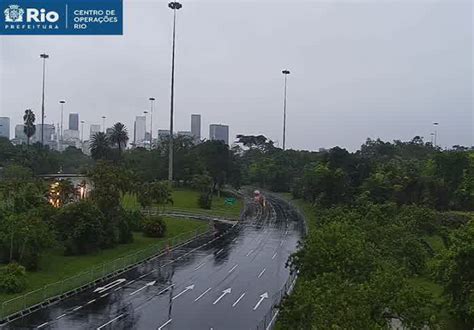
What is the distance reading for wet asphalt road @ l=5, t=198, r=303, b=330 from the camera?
28328 millimetres

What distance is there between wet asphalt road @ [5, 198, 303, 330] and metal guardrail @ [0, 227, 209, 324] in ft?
1.98

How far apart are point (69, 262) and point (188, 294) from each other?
11.0 meters

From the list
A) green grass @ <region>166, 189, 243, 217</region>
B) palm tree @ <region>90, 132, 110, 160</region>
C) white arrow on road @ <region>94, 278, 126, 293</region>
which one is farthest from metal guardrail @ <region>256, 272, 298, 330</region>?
palm tree @ <region>90, 132, 110, 160</region>

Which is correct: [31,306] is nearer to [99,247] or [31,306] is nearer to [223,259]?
[99,247]

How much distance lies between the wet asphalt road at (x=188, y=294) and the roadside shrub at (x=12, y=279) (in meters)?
3.09

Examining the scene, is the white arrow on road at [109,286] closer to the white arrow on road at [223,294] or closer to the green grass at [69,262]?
the green grass at [69,262]

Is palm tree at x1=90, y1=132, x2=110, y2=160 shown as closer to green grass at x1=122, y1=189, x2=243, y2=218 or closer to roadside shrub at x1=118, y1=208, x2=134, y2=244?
green grass at x1=122, y1=189, x2=243, y2=218

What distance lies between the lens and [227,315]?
1182 inches

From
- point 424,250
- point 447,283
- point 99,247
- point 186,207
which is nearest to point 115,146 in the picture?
point 186,207

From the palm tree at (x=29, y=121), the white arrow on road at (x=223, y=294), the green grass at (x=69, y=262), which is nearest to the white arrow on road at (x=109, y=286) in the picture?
the green grass at (x=69, y=262)

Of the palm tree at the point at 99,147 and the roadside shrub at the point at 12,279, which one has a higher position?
the palm tree at the point at 99,147

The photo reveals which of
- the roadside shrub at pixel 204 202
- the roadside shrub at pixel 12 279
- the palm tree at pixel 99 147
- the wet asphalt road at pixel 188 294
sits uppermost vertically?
the palm tree at pixel 99 147

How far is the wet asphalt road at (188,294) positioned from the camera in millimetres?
28328

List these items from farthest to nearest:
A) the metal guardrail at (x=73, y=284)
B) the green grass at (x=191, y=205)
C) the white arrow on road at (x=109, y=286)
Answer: the green grass at (x=191, y=205) < the white arrow on road at (x=109, y=286) < the metal guardrail at (x=73, y=284)
